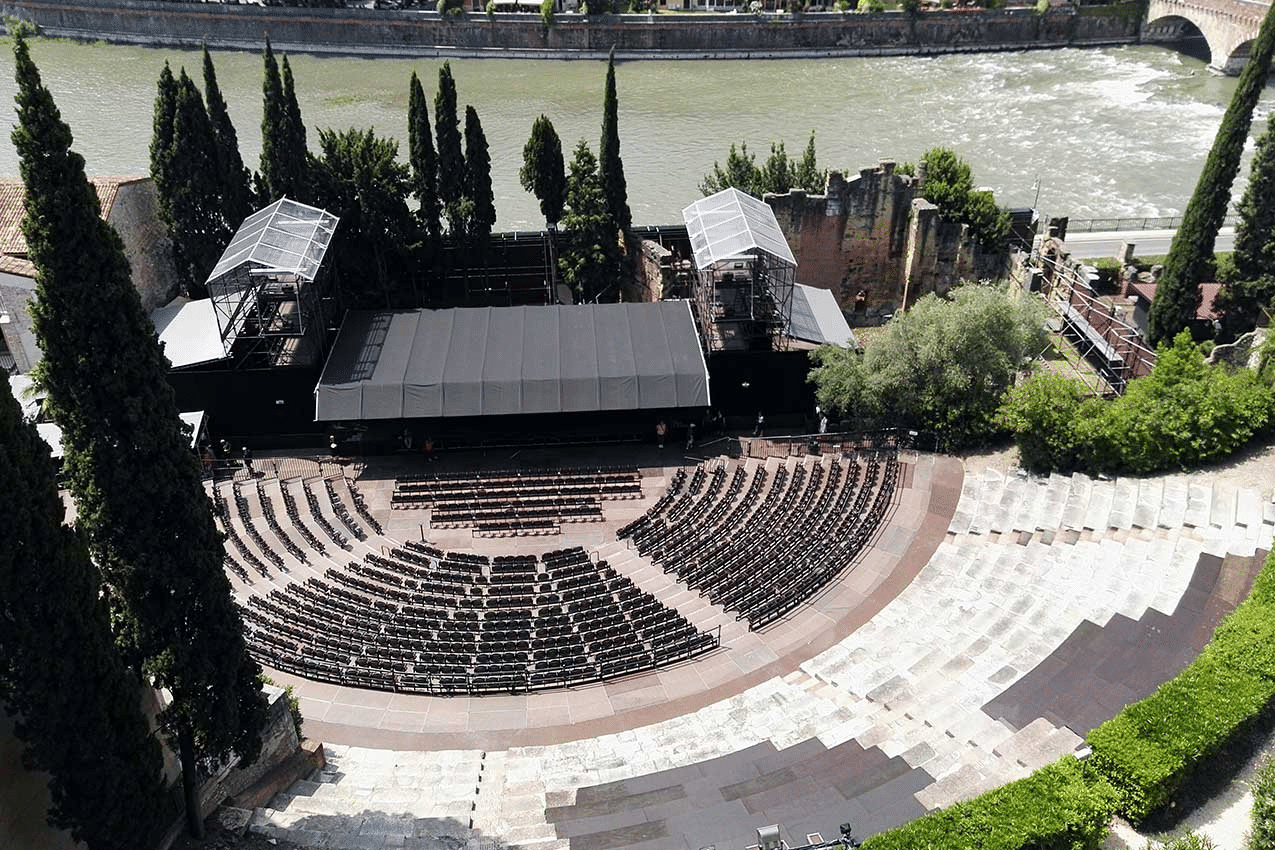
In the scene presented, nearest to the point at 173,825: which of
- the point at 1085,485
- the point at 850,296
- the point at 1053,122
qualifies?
the point at 1085,485

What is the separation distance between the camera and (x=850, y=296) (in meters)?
40.6

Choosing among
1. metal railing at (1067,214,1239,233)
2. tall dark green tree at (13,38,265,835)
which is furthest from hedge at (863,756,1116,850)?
metal railing at (1067,214,1239,233)

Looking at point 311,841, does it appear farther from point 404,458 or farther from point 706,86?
point 706,86

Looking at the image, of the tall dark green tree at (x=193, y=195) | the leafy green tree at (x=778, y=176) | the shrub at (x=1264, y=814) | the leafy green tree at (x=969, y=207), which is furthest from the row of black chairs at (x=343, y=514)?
the leafy green tree at (x=969, y=207)

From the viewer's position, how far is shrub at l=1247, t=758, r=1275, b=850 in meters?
14.1

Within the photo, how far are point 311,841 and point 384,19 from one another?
3073 inches

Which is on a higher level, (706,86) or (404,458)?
(706,86)

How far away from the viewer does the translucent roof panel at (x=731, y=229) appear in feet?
103

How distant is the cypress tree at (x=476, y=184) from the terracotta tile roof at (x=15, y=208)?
40.2 ft

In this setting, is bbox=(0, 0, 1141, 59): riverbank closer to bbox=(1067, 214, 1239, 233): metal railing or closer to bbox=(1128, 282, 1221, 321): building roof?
bbox=(1067, 214, 1239, 233): metal railing

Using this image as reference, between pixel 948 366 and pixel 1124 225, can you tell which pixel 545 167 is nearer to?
pixel 948 366

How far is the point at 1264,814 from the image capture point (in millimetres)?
14266

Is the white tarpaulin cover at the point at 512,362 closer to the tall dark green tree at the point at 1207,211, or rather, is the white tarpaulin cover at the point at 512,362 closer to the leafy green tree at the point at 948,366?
the leafy green tree at the point at 948,366

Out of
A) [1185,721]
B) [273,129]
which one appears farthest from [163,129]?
[1185,721]
